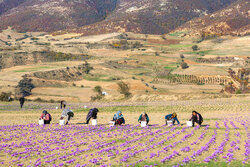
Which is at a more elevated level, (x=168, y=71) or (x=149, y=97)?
(x=168, y=71)

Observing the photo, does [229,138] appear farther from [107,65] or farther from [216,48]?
[216,48]

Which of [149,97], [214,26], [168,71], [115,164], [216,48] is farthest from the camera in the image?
[214,26]

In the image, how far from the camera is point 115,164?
13.7m

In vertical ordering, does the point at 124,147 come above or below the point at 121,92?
below

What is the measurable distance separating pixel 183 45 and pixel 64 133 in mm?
142879

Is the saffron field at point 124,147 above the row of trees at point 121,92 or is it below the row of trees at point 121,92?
below

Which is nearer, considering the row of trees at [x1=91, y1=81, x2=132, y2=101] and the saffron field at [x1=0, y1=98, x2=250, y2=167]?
the saffron field at [x1=0, y1=98, x2=250, y2=167]

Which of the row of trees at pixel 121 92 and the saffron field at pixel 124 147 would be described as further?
the row of trees at pixel 121 92

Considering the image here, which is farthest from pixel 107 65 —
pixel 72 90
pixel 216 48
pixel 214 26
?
pixel 214 26

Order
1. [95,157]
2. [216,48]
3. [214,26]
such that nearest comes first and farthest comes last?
[95,157], [216,48], [214,26]

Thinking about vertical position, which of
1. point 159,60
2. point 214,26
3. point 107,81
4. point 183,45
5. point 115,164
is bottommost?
point 115,164

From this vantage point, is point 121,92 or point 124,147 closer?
point 124,147

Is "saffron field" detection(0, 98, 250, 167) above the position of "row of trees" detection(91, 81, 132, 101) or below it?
below

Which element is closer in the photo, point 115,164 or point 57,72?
point 115,164
